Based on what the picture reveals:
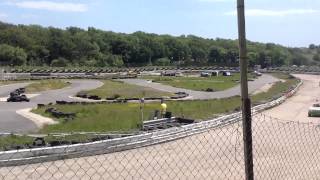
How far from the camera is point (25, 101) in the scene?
54000 mm

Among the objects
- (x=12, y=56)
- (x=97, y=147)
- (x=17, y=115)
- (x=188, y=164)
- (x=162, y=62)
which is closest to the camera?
(x=188, y=164)

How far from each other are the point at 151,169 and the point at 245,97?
12.5 meters

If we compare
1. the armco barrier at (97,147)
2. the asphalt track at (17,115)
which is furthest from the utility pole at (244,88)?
the asphalt track at (17,115)

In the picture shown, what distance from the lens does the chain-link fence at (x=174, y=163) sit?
15711 mm

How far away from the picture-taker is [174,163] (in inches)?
717

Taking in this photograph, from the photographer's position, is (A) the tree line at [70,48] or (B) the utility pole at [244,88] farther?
(A) the tree line at [70,48]

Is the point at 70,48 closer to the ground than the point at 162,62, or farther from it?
farther from it

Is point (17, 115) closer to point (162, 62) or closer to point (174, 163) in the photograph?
point (174, 163)

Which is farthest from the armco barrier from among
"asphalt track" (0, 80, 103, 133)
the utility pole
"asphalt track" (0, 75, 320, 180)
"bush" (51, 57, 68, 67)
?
"bush" (51, 57, 68, 67)

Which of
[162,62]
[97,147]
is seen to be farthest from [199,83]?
[162,62]

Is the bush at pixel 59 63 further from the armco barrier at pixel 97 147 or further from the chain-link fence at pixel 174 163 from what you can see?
the chain-link fence at pixel 174 163

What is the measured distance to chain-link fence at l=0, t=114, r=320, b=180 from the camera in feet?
51.5

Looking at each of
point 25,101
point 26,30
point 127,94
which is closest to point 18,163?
point 25,101

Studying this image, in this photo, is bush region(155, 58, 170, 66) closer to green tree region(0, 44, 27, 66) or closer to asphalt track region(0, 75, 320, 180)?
green tree region(0, 44, 27, 66)
